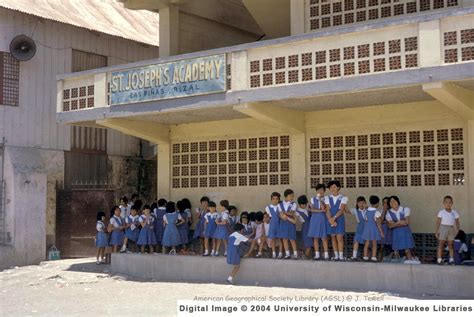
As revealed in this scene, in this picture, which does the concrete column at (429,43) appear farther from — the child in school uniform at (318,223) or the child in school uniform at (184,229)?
the child in school uniform at (184,229)

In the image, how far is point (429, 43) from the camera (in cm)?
1079

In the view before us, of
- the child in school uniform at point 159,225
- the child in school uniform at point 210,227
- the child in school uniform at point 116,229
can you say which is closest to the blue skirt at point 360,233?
the child in school uniform at point 210,227

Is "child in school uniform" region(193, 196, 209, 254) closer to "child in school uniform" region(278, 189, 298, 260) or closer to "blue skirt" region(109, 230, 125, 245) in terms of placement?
"blue skirt" region(109, 230, 125, 245)

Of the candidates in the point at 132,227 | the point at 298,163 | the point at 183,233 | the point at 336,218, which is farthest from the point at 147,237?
the point at 336,218

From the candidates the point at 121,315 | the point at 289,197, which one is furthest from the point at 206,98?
the point at 121,315

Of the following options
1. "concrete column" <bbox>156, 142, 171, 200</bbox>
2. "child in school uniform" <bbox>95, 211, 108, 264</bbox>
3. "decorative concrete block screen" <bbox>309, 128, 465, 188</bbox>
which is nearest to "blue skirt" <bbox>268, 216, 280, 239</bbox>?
"decorative concrete block screen" <bbox>309, 128, 465, 188</bbox>

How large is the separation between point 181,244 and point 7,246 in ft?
16.0

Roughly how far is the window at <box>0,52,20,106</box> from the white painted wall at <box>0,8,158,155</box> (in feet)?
0.42

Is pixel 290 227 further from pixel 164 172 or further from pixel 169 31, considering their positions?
pixel 169 31

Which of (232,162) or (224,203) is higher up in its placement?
(232,162)

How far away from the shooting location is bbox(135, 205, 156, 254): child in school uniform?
1527 cm

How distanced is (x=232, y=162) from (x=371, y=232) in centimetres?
440

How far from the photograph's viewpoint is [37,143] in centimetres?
1847

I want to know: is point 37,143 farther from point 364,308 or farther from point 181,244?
point 364,308
